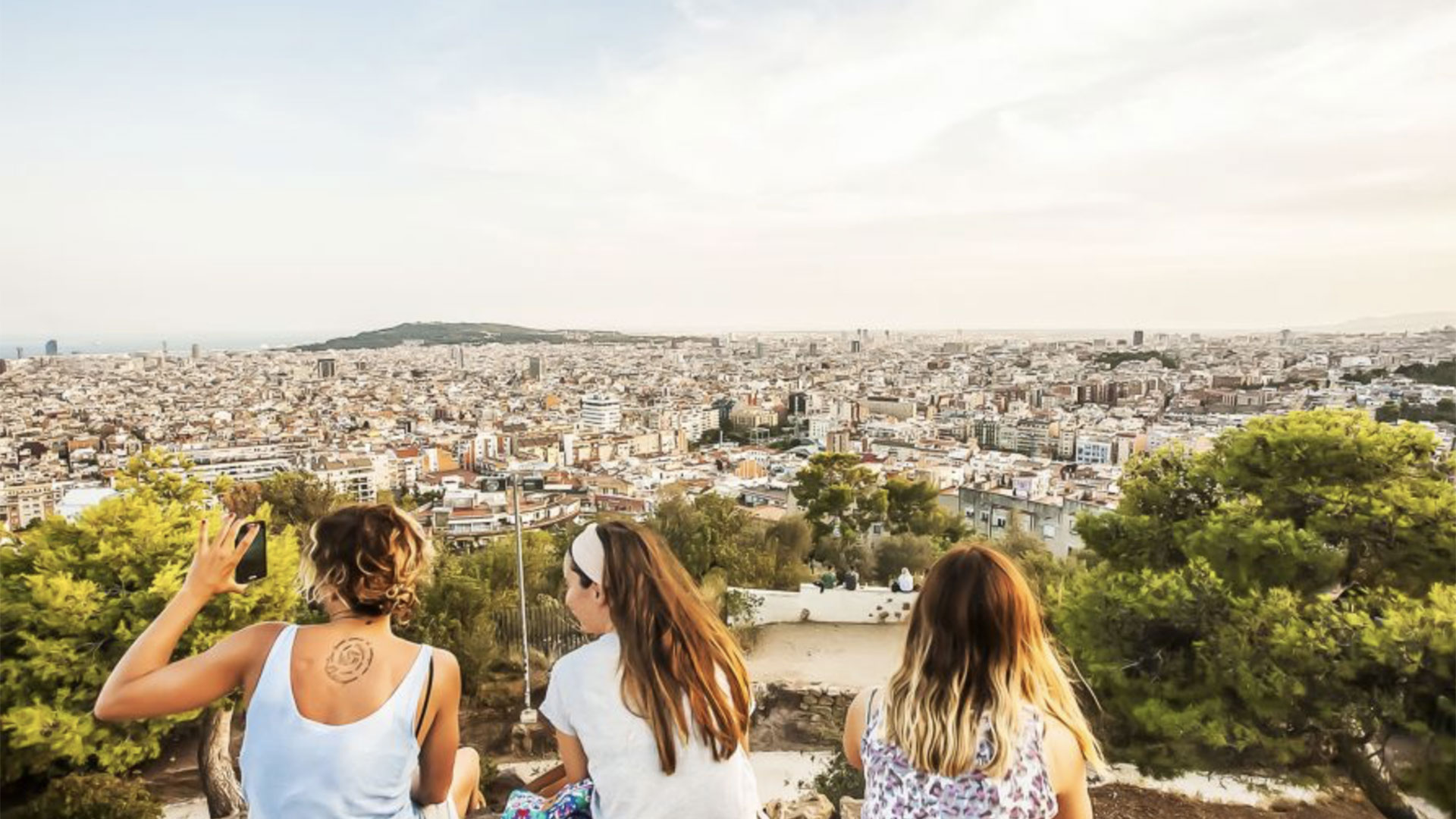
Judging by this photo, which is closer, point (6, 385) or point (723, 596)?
point (723, 596)

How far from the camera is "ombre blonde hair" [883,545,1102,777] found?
105cm

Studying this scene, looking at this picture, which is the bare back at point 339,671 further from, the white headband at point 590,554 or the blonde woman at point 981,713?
the blonde woman at point 981,713

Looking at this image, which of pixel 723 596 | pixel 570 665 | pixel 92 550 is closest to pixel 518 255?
pixel 723 596

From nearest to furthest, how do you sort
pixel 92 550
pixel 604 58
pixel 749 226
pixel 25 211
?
pixel 25 211
pixel 92 550
pixel 604 58
pixel 749 226

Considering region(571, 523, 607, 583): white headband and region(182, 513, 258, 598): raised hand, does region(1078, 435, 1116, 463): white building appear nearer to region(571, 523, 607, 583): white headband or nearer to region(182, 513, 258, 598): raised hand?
region(571, 523, 607, 583): white headband

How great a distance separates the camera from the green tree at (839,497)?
1177 cm

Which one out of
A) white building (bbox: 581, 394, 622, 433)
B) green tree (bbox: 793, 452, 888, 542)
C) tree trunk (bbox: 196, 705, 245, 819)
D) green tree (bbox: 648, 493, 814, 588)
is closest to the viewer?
tree trunk (bbox: 196, 705, 245, 819)

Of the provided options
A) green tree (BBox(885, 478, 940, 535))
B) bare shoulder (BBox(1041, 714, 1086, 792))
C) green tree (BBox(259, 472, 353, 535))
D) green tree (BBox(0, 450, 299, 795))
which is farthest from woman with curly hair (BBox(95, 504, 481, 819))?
green tree (BBox(885, 478, 940, 535))

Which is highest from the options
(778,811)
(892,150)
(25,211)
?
(892,150)

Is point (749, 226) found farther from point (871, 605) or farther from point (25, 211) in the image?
point (25, 211)

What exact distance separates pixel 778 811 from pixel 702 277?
473 inches

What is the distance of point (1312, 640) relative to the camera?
3.17 metres

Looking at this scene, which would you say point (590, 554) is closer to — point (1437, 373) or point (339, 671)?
point (339, 671)

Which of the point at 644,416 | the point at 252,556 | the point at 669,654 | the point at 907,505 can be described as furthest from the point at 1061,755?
the point at 644,416
